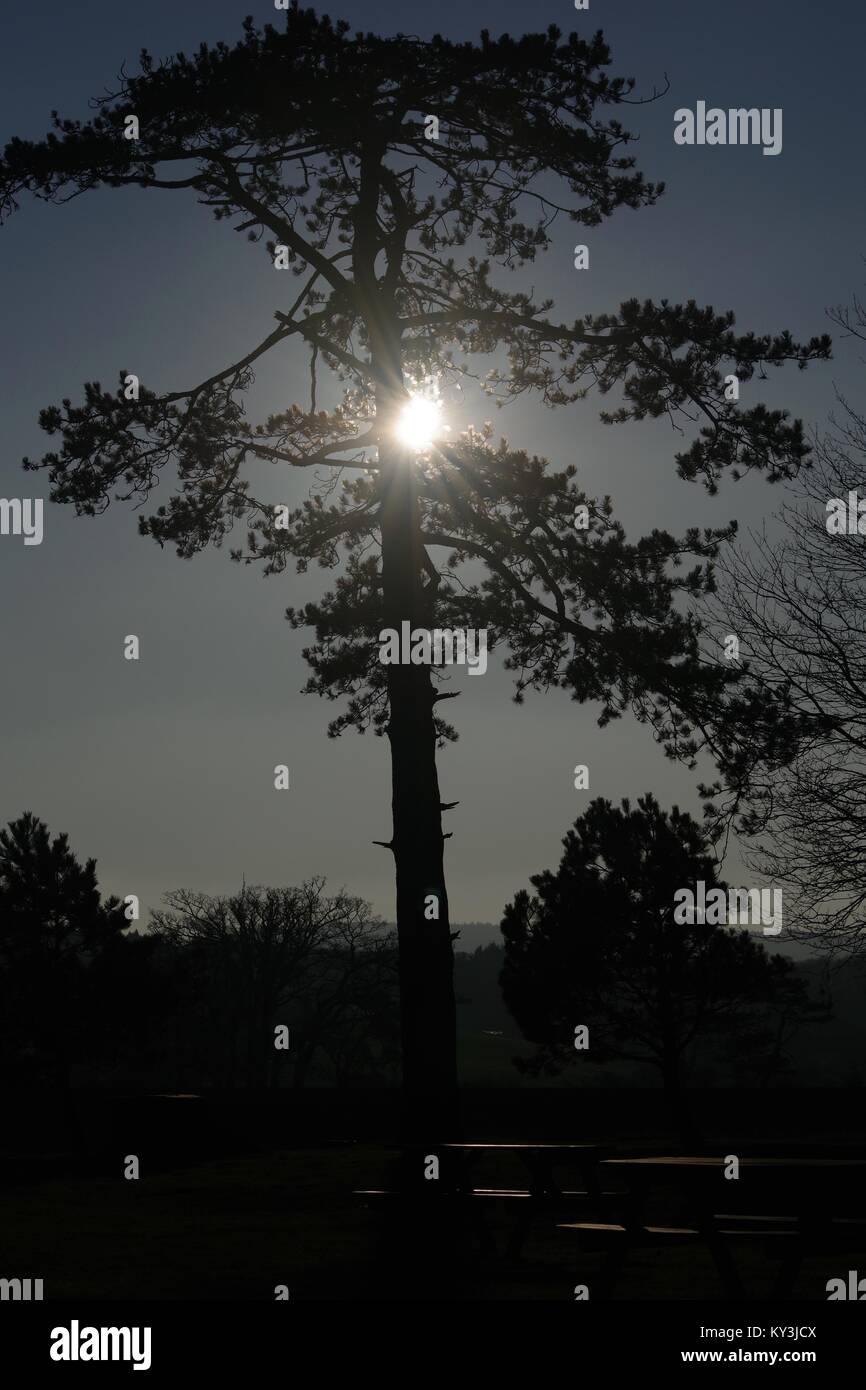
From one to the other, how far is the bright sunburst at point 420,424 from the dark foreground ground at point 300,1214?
322 inches

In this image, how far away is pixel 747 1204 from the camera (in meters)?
7.92

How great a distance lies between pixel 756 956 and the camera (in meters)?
32.3

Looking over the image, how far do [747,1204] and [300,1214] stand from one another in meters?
7.70

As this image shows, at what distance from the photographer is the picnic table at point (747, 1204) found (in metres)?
7.69

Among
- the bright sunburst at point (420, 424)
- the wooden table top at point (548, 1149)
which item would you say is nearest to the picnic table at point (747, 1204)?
the wooden table top at point (548, 1149)

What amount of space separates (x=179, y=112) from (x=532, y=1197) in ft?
39.1

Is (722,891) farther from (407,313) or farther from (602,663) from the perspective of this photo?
(407,313)

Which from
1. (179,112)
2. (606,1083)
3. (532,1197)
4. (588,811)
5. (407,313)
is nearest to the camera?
(532,1197)

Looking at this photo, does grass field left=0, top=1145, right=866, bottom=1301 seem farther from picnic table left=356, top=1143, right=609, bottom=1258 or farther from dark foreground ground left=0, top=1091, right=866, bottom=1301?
picnic table left=356, top=1143, right=609, bottom=1258

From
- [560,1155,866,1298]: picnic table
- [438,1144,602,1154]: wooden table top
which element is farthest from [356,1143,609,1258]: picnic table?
[560,1155,866,1298]: picnic table

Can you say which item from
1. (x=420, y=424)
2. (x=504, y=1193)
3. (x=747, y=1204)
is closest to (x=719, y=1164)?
(x=747, y=1204)

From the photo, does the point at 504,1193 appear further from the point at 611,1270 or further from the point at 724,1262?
the point at 724,1262

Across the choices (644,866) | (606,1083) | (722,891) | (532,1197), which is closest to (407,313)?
(532,1197)

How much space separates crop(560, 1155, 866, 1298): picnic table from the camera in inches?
303
